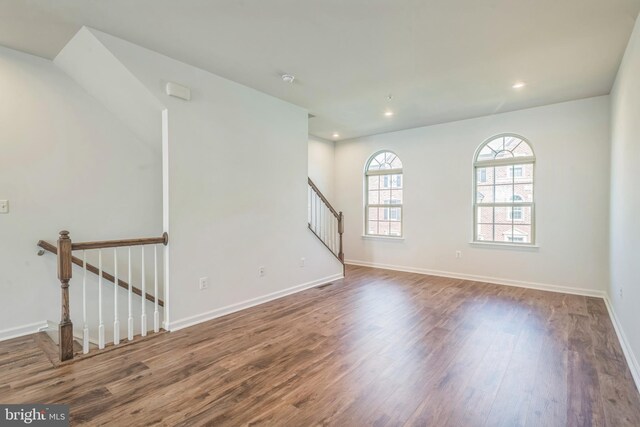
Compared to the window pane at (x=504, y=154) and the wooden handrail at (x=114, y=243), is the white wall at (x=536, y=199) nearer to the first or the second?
the window pane at (x=504, y=154)

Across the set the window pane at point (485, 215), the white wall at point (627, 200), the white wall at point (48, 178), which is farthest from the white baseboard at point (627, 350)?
the white wall at point (48, 178)

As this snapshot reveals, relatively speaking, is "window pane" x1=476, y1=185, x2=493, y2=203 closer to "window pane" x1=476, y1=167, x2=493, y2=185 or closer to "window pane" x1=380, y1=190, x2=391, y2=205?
"window pane" x1=476, y1=167, x2=493, y2=185

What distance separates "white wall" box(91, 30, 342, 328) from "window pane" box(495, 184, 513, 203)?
10.4ft

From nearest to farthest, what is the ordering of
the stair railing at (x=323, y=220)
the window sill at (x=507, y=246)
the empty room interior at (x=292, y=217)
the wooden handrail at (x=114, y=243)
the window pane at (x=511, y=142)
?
the empty room interior at (x=292, y=217), the wooden handrail at (x=114, y=243), the window sill at (x=507, y=246), the window pane at (x=511, y=142), the stair railing at (x=323, y=220)

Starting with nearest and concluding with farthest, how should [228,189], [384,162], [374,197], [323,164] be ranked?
[228,189] → [384,162] → [374,197] → [323,164]

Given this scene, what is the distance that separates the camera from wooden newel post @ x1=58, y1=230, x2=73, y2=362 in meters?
2.49

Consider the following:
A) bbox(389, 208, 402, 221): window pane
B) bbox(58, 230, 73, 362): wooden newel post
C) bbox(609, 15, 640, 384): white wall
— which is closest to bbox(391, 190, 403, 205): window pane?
bbox(389, 208, 402, 221): window pane

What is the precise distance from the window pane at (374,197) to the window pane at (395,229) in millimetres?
588

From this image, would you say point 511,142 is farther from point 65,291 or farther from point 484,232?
point 65,291

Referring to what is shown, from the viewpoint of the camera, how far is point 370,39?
2.77m

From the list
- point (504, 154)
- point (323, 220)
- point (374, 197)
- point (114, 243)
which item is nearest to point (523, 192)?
point (504, 154)

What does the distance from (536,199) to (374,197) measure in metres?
2.82

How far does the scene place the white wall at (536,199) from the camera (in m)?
4.35

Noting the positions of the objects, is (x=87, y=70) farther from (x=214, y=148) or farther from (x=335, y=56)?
(x=335, y=56)
